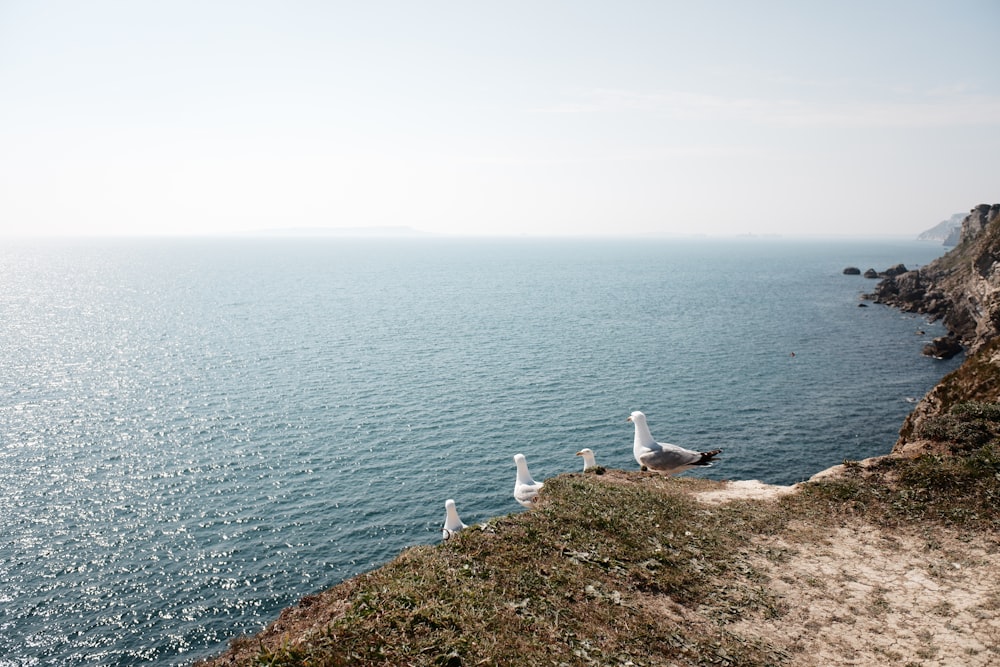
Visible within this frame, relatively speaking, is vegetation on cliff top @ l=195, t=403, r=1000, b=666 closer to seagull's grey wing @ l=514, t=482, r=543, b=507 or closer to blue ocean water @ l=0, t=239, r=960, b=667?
seagull's grey wing @ l=514, t=482, r=543, b=507

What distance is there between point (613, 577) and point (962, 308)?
10245cm

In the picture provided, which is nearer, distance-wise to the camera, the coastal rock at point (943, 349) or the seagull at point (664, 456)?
the seagull at point (664, 456)

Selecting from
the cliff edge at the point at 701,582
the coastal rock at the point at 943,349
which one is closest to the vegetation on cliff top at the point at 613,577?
the cliff edge at the point at 701,582

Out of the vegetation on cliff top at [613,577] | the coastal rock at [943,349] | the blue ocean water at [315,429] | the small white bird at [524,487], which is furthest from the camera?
the coastal rock at [943,349]

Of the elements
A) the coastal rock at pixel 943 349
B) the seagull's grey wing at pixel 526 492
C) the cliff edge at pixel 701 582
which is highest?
the cliff edge at pixel 701 582

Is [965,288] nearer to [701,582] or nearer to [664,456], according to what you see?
[664,456]

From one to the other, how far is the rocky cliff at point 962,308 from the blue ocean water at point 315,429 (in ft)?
21.4

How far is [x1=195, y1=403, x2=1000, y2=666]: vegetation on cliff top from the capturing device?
1159 centimetres

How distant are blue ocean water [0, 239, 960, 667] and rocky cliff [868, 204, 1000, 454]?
Result: 6531 millimetres

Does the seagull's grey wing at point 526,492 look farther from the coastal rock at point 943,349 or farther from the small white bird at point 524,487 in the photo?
the coastal rock at point 943,349

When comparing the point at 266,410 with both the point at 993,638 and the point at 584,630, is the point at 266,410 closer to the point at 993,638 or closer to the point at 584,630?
the point at 584,630

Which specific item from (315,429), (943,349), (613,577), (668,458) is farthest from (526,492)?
(943,349)

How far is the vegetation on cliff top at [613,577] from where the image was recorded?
11.6m

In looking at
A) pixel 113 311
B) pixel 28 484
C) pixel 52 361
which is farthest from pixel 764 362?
pixel 113 311
